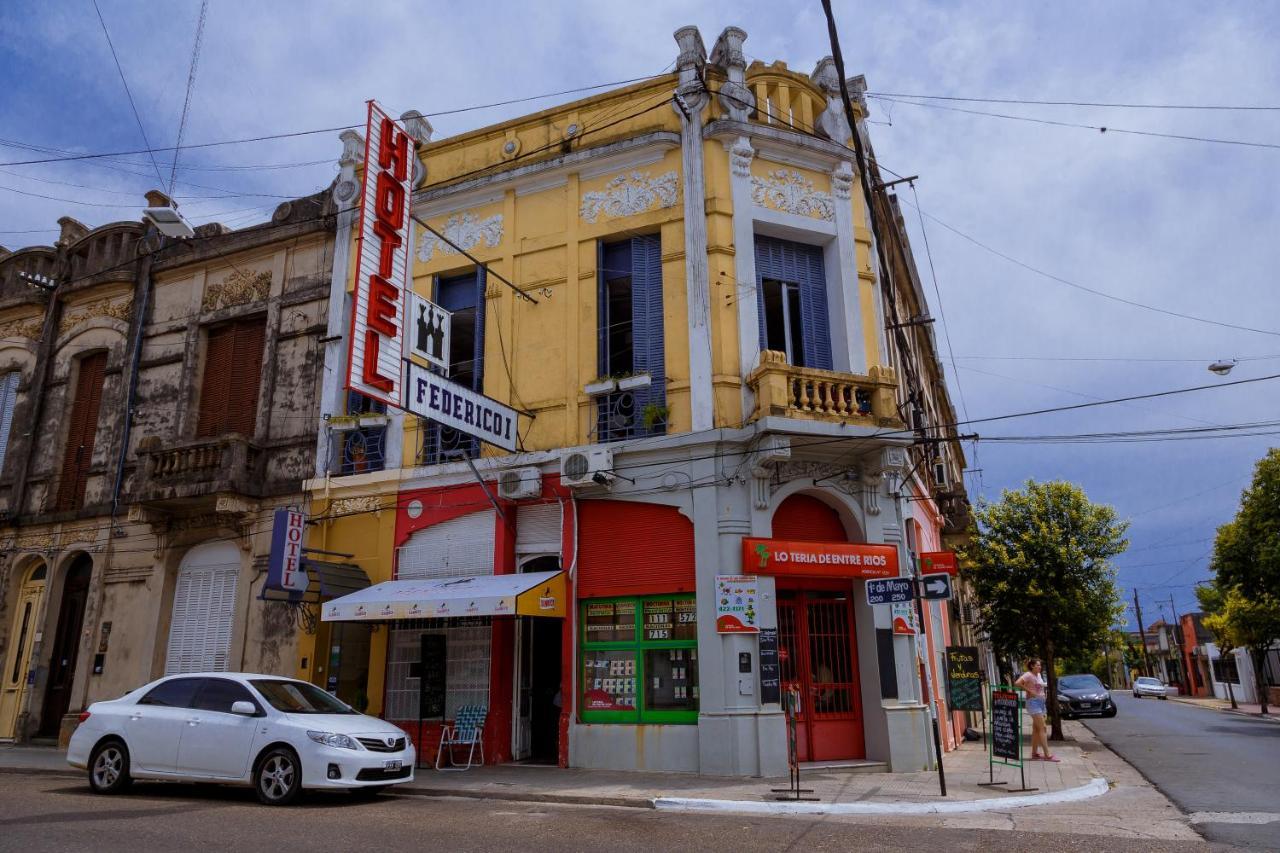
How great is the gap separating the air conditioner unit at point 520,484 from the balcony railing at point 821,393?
3867mm

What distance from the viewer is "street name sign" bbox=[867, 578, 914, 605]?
10.4 metres

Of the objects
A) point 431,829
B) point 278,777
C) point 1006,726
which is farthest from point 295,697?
point 1006,726

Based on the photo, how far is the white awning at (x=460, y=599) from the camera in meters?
12.7

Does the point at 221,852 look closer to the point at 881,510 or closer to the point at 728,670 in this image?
the point at 728,670

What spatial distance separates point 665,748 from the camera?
41.5ft

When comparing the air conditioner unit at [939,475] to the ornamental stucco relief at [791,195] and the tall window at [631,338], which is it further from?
the tall window at [631,338]

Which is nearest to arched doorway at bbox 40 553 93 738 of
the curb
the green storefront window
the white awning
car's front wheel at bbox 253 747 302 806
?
the white awning

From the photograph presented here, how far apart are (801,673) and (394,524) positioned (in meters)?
7.65

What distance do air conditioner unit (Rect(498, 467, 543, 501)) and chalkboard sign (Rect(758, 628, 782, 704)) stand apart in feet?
14.5

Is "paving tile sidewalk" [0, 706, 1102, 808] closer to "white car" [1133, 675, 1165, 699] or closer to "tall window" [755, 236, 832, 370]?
"tall window" [755, 236, 832, 370]

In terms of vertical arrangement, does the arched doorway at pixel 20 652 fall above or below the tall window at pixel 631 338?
below

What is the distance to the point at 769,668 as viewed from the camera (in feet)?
41.4

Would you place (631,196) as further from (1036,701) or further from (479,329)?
(1036,701)

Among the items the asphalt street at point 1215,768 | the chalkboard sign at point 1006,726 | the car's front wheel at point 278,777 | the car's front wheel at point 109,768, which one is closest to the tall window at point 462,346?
the car's front wheel at point 278,777
